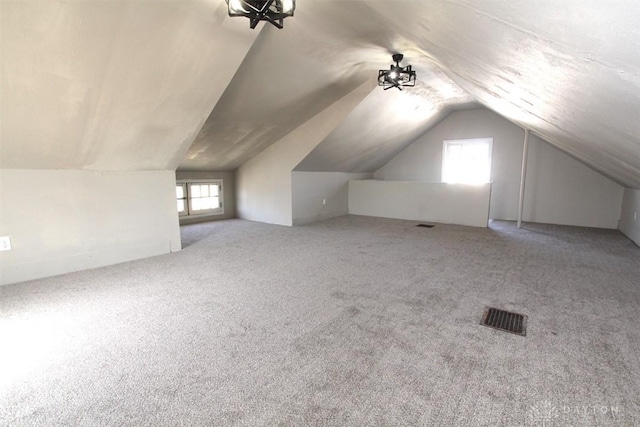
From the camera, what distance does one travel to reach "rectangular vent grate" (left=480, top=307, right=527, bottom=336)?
1989 millimetres

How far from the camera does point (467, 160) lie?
23.1ft

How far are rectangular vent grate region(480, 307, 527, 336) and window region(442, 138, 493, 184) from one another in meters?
5.31

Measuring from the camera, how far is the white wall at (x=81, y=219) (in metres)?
2.76

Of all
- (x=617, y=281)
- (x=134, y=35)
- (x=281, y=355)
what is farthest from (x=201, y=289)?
(x=617, y=281)

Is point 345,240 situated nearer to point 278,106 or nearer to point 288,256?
point 288,256

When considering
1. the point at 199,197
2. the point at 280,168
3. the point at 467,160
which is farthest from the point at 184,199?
the point at 467,160

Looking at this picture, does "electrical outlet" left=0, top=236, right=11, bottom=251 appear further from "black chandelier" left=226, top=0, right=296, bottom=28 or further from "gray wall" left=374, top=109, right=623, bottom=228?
"gray wall" left=374, top=109, right=623, bottom=228

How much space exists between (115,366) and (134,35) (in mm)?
2233

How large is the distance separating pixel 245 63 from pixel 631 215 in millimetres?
6021

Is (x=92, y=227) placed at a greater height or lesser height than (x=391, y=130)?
lesser

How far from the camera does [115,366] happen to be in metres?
1.60

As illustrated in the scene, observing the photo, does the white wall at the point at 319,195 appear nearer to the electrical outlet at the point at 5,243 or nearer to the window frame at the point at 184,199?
the window frame at the point at 184,199

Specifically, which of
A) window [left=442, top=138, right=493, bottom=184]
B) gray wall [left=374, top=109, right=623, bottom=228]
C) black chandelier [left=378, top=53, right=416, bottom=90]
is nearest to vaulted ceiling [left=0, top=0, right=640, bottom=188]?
black chandelier [left=378, top=53, right=416, bottom=90]

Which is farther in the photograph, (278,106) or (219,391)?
(278,106)
